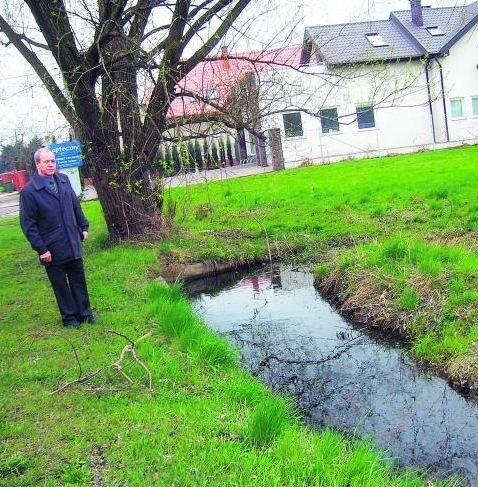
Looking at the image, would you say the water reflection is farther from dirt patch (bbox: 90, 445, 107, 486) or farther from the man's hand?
A: the man's hand

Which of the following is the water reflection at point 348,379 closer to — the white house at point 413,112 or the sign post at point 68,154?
the sign post at point 68,154

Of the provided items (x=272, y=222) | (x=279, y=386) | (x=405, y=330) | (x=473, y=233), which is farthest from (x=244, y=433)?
(x=272, y=222)

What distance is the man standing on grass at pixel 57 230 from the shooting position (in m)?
6.16

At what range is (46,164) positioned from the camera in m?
6.11

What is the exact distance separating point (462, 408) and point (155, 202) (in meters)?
7.69

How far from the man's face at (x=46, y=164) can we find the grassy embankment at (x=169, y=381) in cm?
168

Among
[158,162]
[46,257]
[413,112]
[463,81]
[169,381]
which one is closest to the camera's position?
[169,381]

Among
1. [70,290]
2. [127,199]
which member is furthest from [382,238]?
[70,290]

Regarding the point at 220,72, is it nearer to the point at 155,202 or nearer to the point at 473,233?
the point at 155,202

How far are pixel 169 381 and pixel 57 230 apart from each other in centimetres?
237

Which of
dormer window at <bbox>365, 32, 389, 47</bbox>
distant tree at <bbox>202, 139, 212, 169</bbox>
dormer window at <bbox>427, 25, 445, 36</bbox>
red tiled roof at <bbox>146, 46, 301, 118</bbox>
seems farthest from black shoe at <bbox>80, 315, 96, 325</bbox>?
dormer window at <bbox>427, 25, 445, 36</bbox>

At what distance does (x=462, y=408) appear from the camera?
490 centimetres

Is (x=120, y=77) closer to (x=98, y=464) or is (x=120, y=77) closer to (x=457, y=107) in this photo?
(x=98, y=464)

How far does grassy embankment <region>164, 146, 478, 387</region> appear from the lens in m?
6.35
